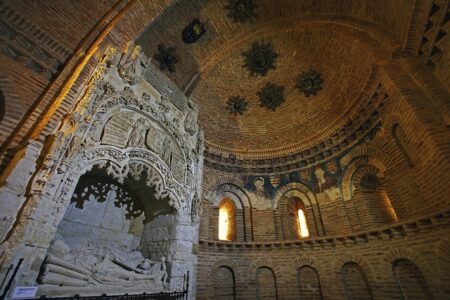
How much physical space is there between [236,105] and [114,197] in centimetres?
746

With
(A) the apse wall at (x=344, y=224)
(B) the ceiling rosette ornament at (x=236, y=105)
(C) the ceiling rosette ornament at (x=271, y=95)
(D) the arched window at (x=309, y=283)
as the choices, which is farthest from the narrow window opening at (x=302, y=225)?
(B) the ceiling rosette ornament at (x=236, y=105)

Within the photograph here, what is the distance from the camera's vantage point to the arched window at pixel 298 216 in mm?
9133

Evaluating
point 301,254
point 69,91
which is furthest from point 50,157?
point 301,254

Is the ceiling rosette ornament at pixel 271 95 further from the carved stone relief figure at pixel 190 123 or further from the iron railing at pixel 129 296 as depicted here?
the iron railing at pixel 129 296

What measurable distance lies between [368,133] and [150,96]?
7588mm

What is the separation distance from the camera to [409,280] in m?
5.87

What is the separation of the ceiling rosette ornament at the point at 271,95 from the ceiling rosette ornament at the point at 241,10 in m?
3.15

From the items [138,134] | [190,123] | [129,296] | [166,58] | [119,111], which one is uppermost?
[166,58]

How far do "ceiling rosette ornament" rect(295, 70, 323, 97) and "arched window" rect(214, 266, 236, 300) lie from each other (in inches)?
334

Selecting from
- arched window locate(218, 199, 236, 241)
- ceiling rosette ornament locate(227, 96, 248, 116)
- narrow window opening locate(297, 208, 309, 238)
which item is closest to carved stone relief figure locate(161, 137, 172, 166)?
arched window locate(218, 199, 236, 241)

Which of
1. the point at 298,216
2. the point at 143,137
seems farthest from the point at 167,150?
the point at 298,216

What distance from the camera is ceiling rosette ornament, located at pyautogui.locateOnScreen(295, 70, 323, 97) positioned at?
990 centimetres

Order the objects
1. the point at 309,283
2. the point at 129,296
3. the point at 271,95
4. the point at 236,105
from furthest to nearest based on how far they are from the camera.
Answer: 1. the point at 236,105
2. the point at 271,95
3. the point at 309,283
4. the point at 129,296

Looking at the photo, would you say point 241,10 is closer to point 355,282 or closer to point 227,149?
point 227,149
